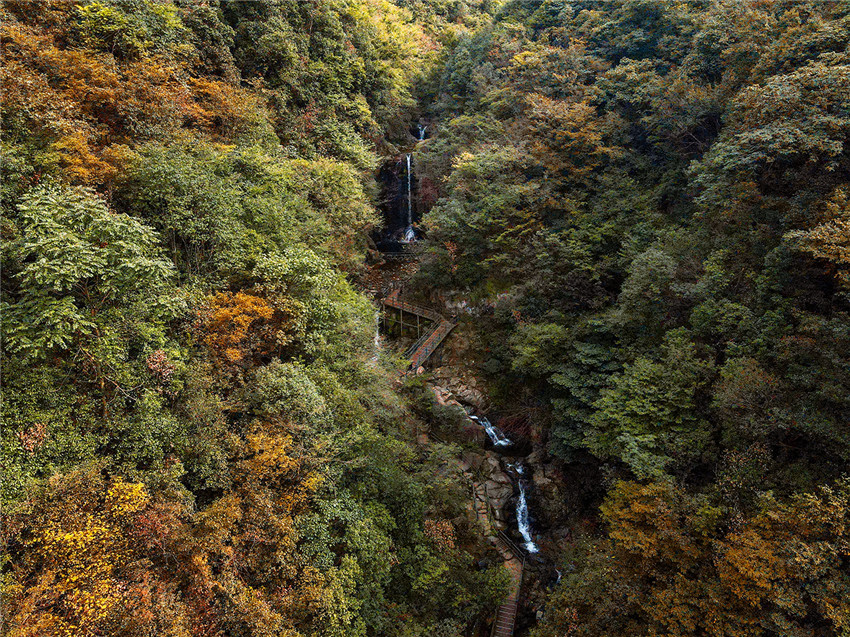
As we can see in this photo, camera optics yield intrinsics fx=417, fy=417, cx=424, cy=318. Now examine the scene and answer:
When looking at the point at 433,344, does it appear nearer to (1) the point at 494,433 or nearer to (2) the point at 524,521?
(1) the point at 494,433

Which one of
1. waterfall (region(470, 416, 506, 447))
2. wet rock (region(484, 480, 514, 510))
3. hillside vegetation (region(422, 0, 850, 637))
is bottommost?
wet rock (region(484, 480, 514, 510))

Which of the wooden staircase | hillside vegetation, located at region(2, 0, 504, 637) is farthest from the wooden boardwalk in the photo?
the wooden staircase

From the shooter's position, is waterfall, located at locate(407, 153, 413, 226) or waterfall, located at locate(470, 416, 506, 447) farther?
waterfall, located at locate(407, 153, 413, 226)

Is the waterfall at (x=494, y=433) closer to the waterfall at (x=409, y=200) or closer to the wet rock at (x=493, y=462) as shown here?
the wet rock at (x=493, y=462)

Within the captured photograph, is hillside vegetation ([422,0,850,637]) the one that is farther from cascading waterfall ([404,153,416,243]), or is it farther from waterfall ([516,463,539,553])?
cascading waterfall ([404,153,416,243])

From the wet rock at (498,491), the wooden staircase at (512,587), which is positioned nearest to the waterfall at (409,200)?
the wet rock at (498,491)

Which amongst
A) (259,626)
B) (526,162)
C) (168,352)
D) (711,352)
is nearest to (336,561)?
(259,626)

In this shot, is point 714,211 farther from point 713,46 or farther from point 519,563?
point 519,563

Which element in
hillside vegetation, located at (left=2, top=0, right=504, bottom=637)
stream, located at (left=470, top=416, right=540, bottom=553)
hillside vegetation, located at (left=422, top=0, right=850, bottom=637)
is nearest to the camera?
hillside vegetation, located at (left=2, top=0, right=504, bottom=637)
